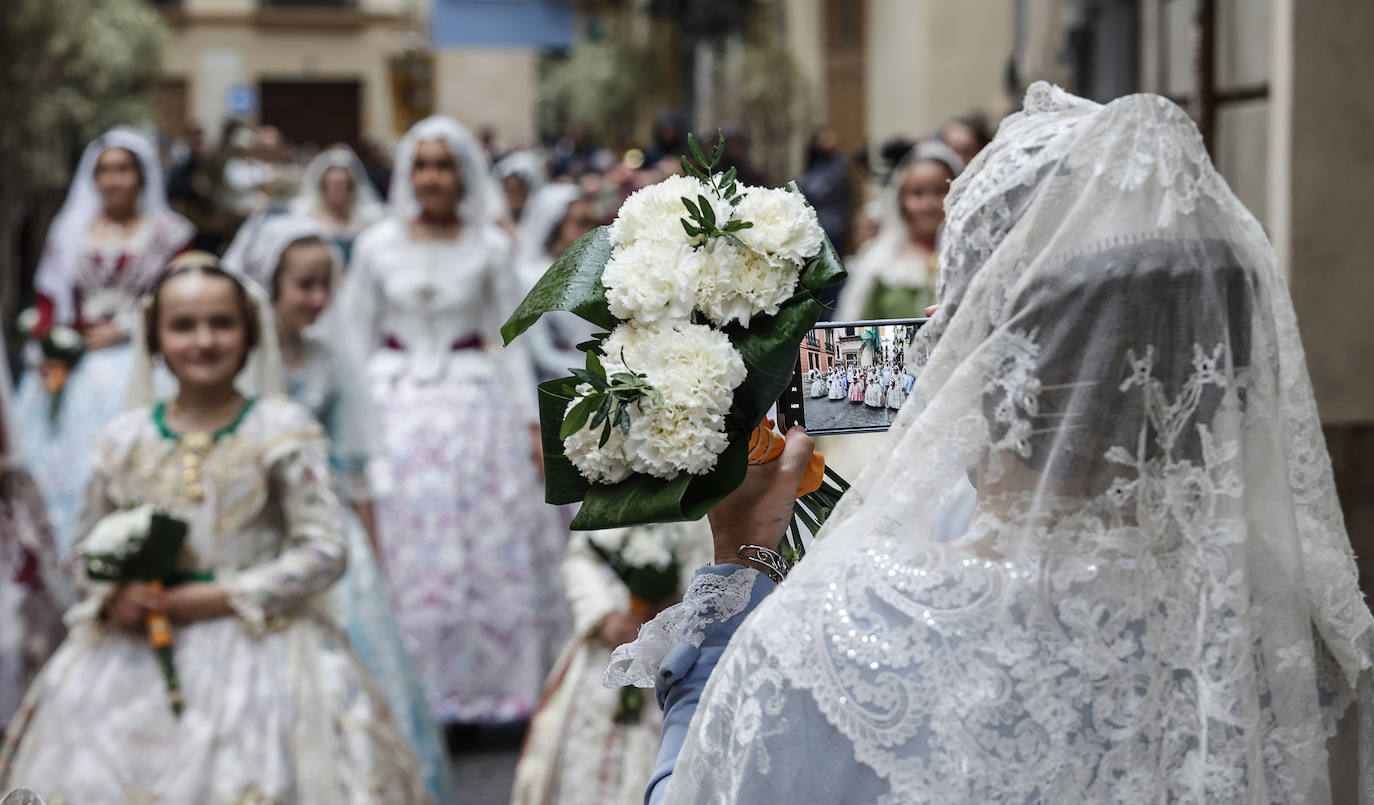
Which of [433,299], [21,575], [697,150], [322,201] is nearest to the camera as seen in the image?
[697,150]

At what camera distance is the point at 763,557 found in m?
2.24

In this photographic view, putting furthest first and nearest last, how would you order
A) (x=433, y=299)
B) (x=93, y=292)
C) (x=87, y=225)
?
(x=87, y=225) < (x=93, y=292) < (x=433, y=299)

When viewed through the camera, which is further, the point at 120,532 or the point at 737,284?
the point at 120,532

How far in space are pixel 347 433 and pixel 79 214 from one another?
3.08 metres

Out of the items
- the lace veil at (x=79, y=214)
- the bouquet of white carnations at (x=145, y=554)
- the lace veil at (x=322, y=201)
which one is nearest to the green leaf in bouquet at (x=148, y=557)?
the bouquet of white carnations at (x=145, y=554)

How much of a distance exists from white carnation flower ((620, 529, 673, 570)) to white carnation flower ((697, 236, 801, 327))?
200 cm

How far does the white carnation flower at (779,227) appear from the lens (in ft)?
7.20

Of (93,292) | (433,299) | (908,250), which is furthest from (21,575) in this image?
(908,250)

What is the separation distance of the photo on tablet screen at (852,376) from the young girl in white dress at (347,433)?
10.6 feet

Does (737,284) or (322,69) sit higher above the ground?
(322,69)

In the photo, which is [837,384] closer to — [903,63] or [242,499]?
[242,499]

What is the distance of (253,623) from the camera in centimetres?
418

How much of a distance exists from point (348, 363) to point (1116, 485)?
4.53 meters

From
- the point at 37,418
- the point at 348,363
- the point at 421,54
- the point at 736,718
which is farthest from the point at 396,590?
the point at 421,54
